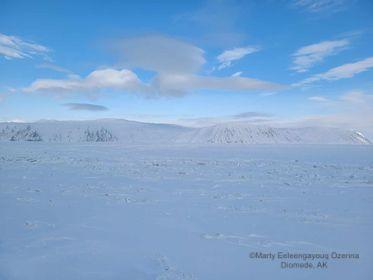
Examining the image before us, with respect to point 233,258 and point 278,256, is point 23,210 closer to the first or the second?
point 233,258

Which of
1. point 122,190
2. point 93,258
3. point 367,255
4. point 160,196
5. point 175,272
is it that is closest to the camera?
point 175,272

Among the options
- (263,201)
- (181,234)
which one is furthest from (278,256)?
(263,201)

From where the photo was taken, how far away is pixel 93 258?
20.1 feet

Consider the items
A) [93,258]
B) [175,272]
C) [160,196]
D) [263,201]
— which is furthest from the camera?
[160,196]

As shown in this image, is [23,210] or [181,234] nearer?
[181,234]

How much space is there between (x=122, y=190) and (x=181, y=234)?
6.28 metres

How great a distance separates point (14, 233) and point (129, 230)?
2739 mm

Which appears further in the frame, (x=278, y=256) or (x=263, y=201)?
(x=263, y=201)

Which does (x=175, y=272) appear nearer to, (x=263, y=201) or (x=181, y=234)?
(x=181, y=234)

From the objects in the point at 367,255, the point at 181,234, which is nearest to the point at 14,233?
the point at 181,234

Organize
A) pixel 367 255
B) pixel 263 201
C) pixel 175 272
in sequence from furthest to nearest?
pixel 263 201 → pixel 367 255 → pixel 175 272

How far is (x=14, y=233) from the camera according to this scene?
7410 mm

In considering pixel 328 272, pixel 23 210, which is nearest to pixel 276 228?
pixel 328 272

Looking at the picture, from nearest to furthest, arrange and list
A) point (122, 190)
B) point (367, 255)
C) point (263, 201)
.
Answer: point (367, 255), point (263, 201), point (122, 190)
